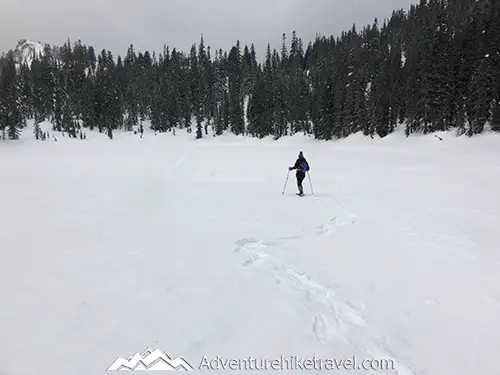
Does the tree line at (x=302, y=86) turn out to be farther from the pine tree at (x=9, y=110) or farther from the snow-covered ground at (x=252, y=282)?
the snow-covered ground at (x=252, y=282)

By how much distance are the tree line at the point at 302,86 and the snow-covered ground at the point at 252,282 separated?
3186cm

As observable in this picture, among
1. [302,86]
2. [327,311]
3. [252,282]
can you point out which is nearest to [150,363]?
[252,282]

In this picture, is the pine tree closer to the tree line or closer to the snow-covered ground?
the tree line

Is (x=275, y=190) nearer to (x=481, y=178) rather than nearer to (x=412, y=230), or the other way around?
(x=412, y=230)

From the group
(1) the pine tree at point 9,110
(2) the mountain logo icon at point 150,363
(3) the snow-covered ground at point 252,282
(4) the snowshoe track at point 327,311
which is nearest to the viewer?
(2) the mountain logo icon at point 150,363

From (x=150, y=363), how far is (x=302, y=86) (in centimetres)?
7715

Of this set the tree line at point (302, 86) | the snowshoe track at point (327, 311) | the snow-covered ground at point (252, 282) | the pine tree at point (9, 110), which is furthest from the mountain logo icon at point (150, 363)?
the pine tree at point (9, 110)

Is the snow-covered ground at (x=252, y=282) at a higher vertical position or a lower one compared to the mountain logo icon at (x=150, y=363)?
higher

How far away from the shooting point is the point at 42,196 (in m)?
15.2

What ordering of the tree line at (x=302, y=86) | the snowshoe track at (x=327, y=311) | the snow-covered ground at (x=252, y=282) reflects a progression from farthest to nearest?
the tree line at (x=302, y=86)
the snowshoe track at (x=327, y=311)
the snow-covered ground at (x=252, y=282)

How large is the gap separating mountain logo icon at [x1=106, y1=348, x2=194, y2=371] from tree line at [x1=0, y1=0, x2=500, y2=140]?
128 ft

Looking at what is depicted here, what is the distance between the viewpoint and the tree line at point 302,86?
40312 mm

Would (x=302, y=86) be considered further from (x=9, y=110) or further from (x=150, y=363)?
(x=150, y=363)

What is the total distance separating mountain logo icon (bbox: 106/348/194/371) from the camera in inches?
152
